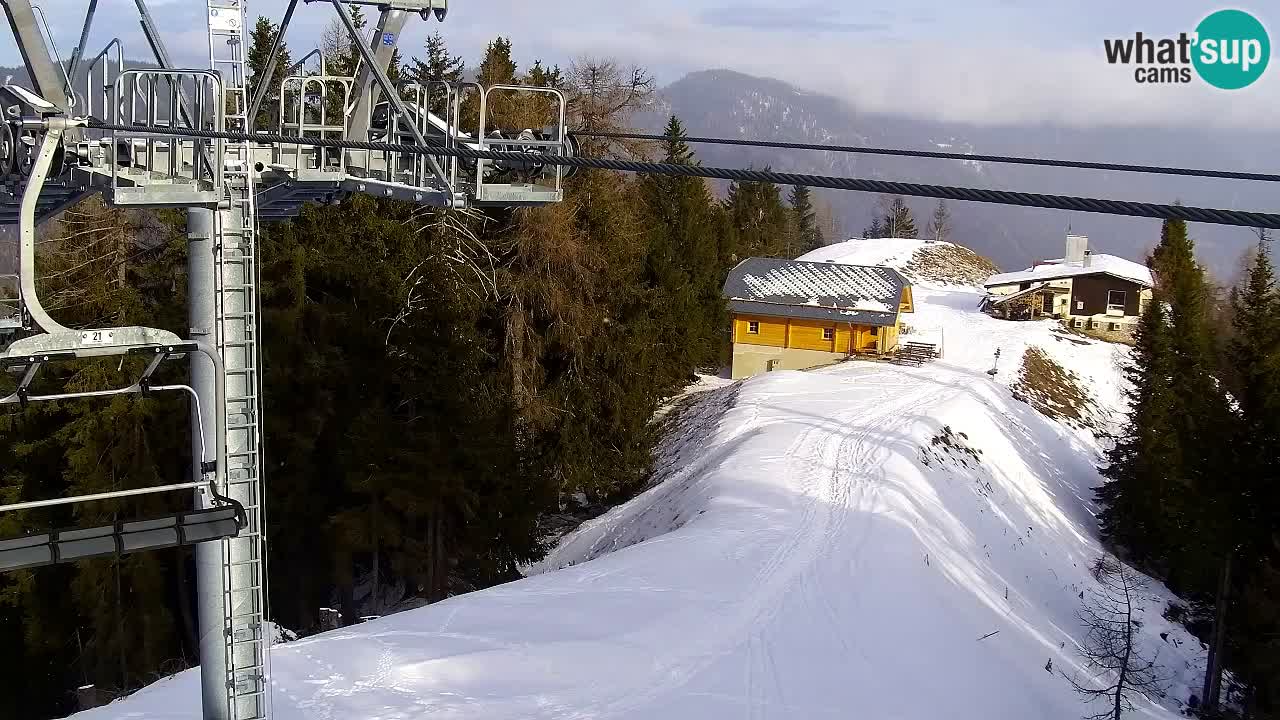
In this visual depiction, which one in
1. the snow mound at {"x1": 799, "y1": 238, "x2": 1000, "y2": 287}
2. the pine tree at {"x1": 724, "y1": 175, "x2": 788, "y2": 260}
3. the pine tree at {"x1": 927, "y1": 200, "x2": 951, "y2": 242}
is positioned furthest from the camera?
the pine tree at {"x1": 927, "y1": 200, "x2": 951, "y2": 242}

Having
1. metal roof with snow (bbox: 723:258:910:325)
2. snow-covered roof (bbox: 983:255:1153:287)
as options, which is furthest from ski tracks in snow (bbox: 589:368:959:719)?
snow-covered roof (bbox: 983:255:1153:287)

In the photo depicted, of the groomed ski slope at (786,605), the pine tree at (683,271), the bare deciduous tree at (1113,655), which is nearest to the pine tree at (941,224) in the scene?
the pine tree at (683,271)

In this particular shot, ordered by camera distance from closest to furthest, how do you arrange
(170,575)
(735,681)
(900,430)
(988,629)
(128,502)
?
1. (735,681)
2. (988,629)
3. (128,502)
4. (170,575)
5. (900,430)

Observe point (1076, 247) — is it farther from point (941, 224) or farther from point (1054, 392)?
point (941, 224)

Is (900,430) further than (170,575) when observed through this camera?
Yes

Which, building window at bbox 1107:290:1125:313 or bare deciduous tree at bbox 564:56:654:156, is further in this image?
building window at bbox 1107:290:1125:313

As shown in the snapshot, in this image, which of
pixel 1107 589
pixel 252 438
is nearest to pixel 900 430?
pixel 1107 589

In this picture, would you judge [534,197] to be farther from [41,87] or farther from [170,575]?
[170,575]

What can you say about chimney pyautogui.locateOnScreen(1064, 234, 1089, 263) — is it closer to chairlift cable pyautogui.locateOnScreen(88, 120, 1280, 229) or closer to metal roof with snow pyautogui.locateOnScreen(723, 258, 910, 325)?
metal roof with snow pyautogui.locateOnScreen(723, 258, 910, 325)
